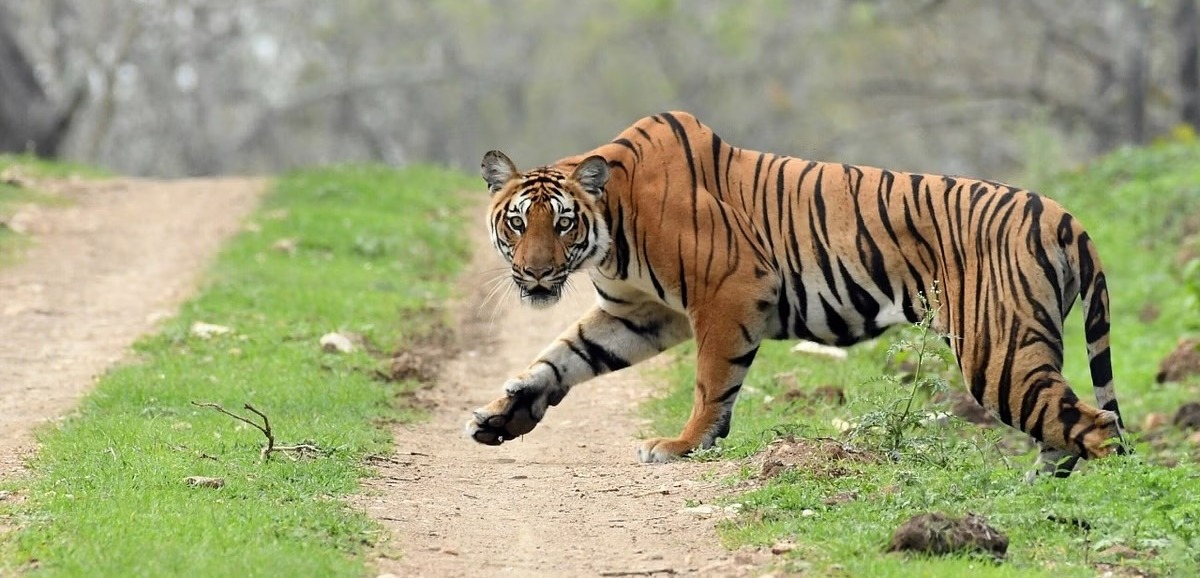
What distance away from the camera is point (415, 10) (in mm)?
39438

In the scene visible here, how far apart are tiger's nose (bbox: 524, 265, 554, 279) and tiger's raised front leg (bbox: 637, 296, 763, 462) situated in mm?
743

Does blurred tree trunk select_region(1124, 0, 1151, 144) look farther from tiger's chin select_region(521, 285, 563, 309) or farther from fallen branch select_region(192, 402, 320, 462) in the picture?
fallen branch select_region(192, 402, 320, 462)

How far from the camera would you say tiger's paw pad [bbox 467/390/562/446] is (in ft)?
25.7

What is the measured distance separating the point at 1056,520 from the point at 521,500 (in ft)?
7.47

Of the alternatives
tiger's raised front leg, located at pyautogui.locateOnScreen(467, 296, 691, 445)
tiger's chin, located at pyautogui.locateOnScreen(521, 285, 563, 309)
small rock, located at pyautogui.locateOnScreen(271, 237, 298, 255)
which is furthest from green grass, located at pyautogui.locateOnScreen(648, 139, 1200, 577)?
small rock, located at pyautogui.locateOnScreen(271, 237, 298, 255)

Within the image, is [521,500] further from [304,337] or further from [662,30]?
[662,30]

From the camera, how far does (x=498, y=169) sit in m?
7.96

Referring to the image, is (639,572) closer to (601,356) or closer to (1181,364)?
(601,356)

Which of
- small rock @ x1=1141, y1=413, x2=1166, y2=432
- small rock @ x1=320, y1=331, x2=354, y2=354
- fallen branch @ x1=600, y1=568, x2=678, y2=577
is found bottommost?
small rock @ x1=320, y1=331, x2=354, y2=354

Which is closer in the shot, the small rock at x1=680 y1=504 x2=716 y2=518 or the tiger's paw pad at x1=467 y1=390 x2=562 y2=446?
the small rock at x1=680 y1=504 x2=716 y2=518

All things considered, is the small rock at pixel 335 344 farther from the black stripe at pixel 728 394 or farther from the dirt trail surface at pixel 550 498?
the black stripe at pixel 728 394

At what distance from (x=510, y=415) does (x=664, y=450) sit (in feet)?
2.53

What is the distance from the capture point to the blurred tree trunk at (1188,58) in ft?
74.8

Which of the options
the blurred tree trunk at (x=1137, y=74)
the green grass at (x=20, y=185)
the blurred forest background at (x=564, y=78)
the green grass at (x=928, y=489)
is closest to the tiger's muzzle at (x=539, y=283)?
the green grass at (x=928, y=489)
